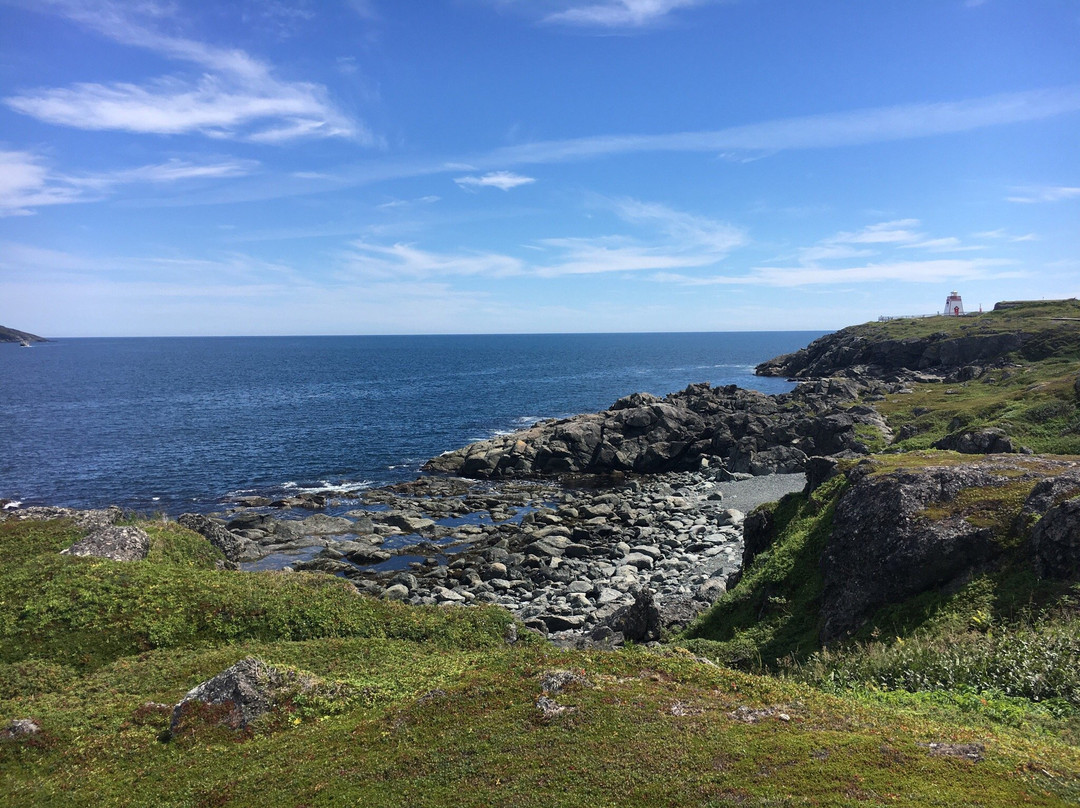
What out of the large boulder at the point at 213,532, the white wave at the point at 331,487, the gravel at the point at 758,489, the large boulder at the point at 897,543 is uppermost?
the large boulder at the point at 897,543

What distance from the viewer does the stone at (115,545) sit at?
1135 inches

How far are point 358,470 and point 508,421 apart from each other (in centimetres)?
3428

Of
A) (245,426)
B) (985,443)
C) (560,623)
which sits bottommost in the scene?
(560,623)

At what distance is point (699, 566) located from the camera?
4181cm

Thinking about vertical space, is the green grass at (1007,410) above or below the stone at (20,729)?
above

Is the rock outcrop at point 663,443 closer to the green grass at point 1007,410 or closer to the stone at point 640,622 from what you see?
the green grass at point 1007,410

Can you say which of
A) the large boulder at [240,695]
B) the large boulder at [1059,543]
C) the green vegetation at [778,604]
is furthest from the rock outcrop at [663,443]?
the large boulder at [240,695]

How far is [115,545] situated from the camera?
29625 millimetres

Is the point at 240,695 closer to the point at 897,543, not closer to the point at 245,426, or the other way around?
the point at 897,543

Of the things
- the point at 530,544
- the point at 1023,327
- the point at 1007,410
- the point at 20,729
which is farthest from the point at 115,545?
the point at 1023,327

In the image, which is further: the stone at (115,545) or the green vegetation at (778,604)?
the stone at (115,545)

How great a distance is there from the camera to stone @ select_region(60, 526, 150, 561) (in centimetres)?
2883

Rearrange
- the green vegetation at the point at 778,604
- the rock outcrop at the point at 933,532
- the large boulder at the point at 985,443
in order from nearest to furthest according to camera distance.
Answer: the rock outcrop at the point at 933,532 < the green vegetation at the point at 778,604 < the large boulder at the point at 985,443

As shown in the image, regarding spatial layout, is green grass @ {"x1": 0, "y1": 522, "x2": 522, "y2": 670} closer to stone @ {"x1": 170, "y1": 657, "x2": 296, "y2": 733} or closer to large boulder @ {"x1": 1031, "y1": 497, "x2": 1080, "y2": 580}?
stone @ {"x1": 170, "y1": 657, "x2": 296, "y2": 733}
